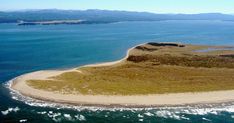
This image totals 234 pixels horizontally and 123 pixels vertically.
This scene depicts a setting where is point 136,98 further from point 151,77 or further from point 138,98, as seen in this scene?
point 151,77

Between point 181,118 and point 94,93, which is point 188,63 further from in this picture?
point 181,118

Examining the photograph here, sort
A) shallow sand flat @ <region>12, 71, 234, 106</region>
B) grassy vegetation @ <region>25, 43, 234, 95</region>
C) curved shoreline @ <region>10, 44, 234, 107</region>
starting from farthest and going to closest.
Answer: grassy vegetation @ <region>25, 43, 234, 95</region> → shallow sand flat @ <region>12, 71, 234, 106</region> → curved shoreline @ <region>10, 44, 234, 107</region>

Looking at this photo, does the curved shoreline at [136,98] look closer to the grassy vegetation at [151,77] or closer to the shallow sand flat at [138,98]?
the shallow sand flat at [138,98]

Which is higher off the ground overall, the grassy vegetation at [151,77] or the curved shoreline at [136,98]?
the grassy vegetation at [151,77]

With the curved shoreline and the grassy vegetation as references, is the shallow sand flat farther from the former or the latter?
the grassy vegetation

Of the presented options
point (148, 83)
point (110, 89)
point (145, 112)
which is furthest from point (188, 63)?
point (145, 112)

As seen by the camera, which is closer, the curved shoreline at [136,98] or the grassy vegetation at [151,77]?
the curved shoreline at [136,98]

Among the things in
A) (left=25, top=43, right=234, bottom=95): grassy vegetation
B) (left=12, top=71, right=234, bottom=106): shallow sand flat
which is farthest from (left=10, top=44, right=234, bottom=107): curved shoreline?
(left=25, top=43, right=234, bottom=95): grassy vegetation

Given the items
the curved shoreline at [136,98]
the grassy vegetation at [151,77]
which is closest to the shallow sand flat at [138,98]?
the curved shoreline at [136,98]
